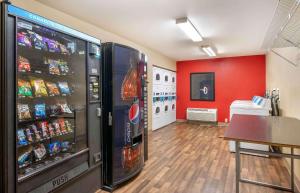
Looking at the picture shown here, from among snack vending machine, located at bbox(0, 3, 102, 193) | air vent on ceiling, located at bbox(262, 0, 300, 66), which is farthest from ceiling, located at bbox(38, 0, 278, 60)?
snack vending machine, located at bbox(0, 3, 102, 193)

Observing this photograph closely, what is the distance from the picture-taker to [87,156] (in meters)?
2.24

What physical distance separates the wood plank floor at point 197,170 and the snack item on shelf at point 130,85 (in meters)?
1.24

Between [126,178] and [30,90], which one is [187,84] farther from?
[30,90]

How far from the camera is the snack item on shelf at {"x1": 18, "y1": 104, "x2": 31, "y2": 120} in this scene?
62.7 inches

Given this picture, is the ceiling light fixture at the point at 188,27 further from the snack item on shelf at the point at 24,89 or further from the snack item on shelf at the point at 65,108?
the snack item on shelf at the point at 24,89

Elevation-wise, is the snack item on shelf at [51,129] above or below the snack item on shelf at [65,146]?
above

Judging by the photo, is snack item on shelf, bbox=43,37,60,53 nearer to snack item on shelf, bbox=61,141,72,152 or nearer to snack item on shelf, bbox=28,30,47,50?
snack item on shelf, bbox=28,30,47,50

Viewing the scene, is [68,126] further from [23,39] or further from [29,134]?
[23,39]

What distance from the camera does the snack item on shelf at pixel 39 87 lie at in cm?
177

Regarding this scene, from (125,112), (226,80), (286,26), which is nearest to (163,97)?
(226,80)

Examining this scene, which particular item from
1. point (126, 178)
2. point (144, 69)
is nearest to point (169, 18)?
point (144, 69)

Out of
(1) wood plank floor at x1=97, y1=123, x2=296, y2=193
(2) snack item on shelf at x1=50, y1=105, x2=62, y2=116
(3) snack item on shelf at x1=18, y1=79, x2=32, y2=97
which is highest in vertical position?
(3) snack item on shelf at x1=18, y1=79, x2=32, y2=97

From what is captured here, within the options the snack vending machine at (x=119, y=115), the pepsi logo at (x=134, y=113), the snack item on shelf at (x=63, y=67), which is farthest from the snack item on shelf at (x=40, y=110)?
the pepsi logo at (x=134, y=113)

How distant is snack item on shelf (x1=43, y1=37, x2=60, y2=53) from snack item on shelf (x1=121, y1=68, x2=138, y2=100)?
91 cm
